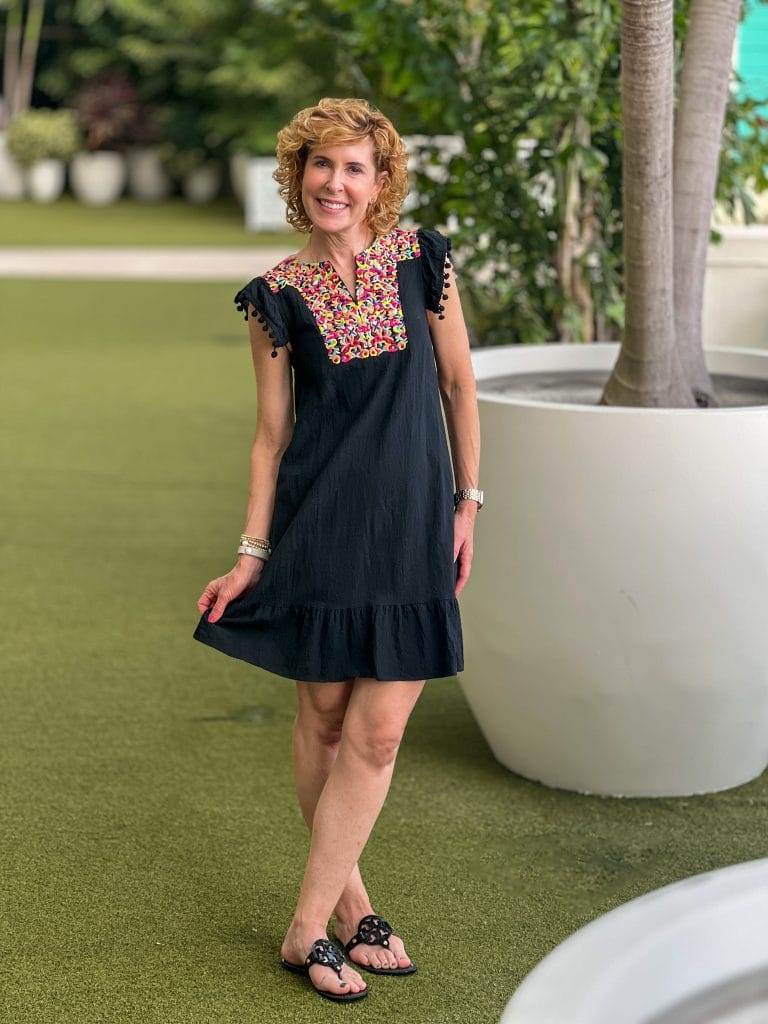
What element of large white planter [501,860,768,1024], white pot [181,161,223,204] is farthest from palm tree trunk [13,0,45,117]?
large white planter [501,860,768,1024]

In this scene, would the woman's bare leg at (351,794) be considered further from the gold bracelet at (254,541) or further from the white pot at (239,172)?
the white pot at (239,172)

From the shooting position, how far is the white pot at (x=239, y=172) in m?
15.4

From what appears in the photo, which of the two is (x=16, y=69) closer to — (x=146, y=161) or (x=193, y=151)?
(x=146, y=161)

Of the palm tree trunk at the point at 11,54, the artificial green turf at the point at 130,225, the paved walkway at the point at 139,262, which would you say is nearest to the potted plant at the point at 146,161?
the artificial green turf at the point at 130,225

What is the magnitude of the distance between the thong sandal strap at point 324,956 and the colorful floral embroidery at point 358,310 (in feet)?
2.62

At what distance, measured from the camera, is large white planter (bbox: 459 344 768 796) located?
2529 mm

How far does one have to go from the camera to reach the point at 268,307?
6.64 feet

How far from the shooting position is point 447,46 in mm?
4398

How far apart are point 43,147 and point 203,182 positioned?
1.66 meters

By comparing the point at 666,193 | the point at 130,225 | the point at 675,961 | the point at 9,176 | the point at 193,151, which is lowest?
the point at 130,225

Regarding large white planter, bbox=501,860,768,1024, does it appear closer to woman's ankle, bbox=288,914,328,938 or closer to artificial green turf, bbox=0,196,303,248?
woman's ankle, bbox=288,914,328,938

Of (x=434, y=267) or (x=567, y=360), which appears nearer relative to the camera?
(x=434, y=267)

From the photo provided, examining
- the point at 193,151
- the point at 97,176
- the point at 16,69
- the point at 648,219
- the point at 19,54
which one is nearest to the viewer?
the point at 648,219

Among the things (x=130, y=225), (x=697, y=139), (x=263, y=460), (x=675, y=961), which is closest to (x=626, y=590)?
(x=263, y=460)
